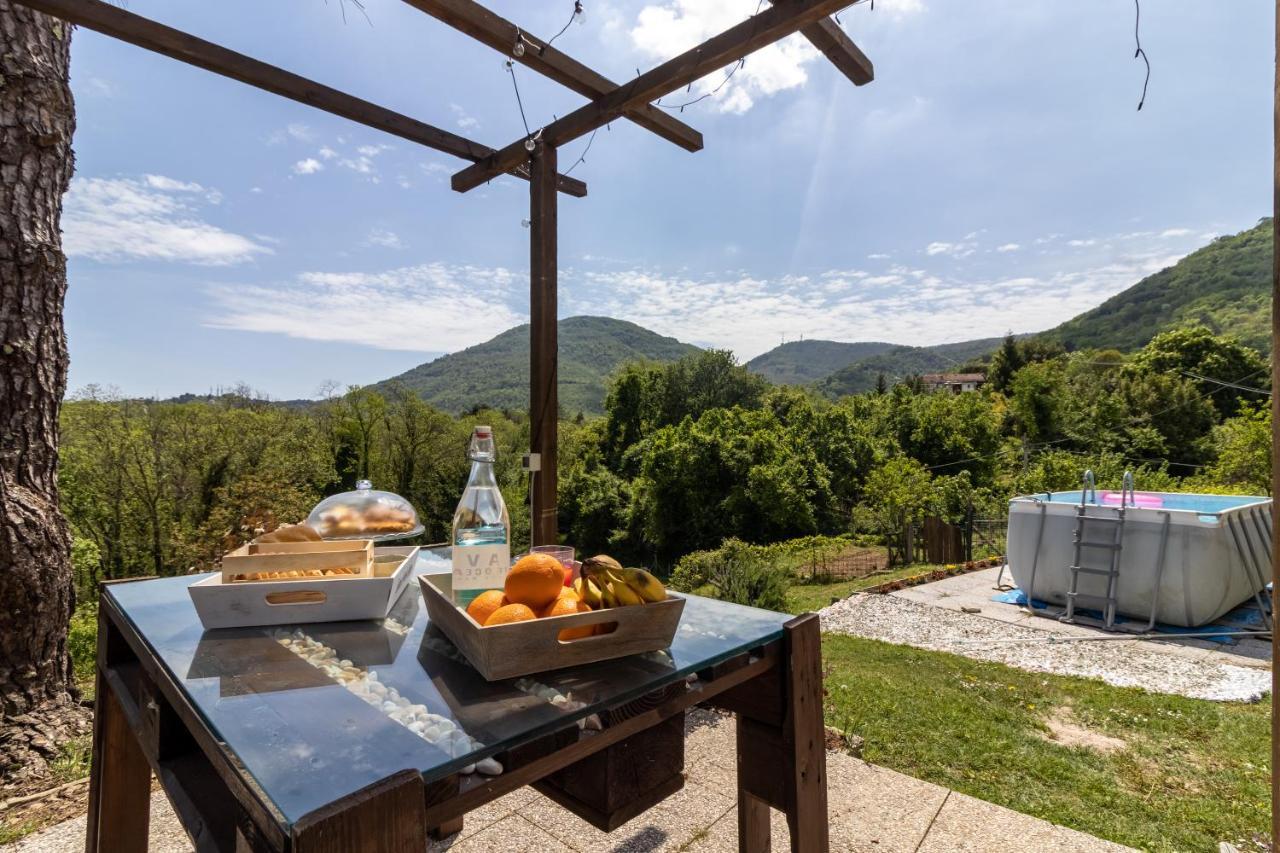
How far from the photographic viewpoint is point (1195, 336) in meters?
24.9

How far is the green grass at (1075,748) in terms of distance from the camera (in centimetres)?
237

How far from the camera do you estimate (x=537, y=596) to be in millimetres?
791

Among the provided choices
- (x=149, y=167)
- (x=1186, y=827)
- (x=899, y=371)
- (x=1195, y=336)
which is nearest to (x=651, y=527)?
(x=149, y=167)

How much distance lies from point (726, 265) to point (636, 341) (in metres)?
16.9

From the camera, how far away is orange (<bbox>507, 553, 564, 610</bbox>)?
31.1 inches

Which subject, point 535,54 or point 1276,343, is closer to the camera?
point 1276,343

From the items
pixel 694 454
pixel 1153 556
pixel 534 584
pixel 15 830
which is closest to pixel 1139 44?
pixel 534 584

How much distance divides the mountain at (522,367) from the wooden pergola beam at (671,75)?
1888 cm

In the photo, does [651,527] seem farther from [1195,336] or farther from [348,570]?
[1195,336]

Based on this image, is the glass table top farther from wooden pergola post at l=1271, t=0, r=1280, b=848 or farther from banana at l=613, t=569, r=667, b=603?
wooden pergola post at l=1271, t=0, r=1280, b=848

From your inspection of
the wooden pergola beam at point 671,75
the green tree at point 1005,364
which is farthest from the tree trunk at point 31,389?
the green tree at point 1005,364

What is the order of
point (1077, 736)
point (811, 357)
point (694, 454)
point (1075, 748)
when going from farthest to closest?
point (811, 357)
point (694, 454)
point (1077, 736)
point (1075, 748)

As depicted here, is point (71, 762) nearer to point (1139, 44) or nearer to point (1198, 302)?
point (1139, 44)

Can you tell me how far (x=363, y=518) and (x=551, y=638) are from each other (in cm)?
94
